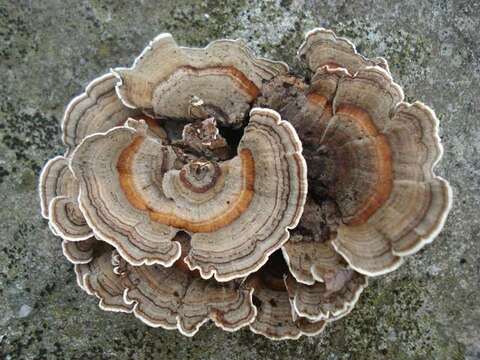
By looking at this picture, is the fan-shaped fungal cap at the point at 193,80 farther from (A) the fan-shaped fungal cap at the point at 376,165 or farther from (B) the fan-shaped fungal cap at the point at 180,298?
(B) the fan-shaped fungal cap at the point at 180,298

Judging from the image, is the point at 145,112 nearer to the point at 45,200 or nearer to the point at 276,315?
the point at 45,200

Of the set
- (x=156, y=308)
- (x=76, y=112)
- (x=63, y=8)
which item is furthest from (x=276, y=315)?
(x=63, y=8)

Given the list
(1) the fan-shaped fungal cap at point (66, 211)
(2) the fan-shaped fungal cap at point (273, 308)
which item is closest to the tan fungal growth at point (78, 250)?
(1) the fan-shaped fungal cap at point (66, 211)

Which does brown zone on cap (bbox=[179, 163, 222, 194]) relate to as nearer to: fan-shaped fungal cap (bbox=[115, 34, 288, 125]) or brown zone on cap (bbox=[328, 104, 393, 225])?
fan-shaped fungal cap (bbox=[115, 34, 288, 125])

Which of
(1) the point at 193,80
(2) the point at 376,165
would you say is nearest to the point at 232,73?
(1) the point at 193,80

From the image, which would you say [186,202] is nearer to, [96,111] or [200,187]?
[200,187]

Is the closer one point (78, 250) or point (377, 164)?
point (377, 164)
